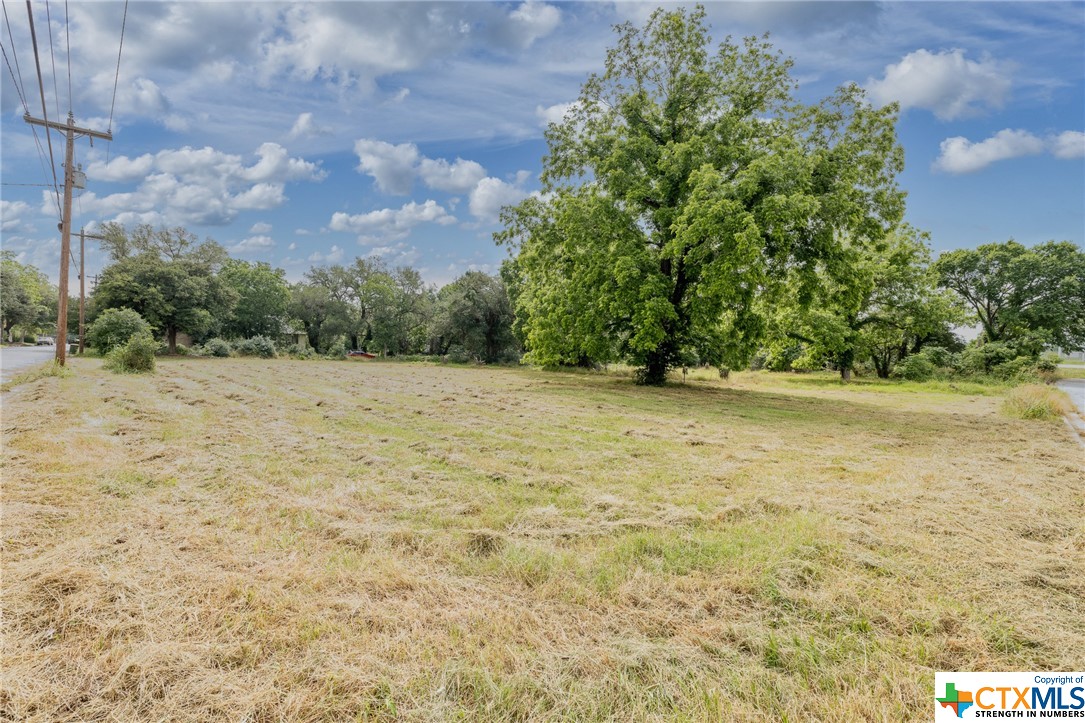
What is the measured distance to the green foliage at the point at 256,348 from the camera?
38469 mm

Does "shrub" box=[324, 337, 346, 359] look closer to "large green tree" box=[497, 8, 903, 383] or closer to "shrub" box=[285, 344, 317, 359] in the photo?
"shrub" box=[285, 344, 317, 359]

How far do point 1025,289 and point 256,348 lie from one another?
52452 millimetres

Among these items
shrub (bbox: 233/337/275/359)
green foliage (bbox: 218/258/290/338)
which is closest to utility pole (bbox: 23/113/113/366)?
shrub (bbox: 233/337/275/359)

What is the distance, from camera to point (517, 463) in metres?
5.99

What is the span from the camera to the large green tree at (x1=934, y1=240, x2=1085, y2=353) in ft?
90.2

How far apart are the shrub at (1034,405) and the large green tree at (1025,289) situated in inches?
749

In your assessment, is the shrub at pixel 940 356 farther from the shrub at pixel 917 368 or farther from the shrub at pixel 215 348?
the shrub at pixel 215 348

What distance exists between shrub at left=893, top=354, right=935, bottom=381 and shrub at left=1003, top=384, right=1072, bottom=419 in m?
12.6

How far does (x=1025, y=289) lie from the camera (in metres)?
28.5

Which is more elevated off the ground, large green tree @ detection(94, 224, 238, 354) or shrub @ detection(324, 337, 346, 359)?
large green tree @ detection(94, 224, 238, 354)

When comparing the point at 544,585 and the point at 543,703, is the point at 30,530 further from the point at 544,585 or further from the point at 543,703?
the point at 543,703

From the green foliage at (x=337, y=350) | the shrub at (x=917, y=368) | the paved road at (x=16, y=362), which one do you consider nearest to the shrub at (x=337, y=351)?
the green foliage at (x=337, y=350)

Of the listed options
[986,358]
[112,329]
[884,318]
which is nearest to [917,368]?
[884,318]

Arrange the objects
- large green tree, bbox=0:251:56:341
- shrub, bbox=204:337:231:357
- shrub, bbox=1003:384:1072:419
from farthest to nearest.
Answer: large green tree, bbox=0:251:56:341, shrub, bbox=204:337:231:357, shrub, bbox=1003:384:1072:419
